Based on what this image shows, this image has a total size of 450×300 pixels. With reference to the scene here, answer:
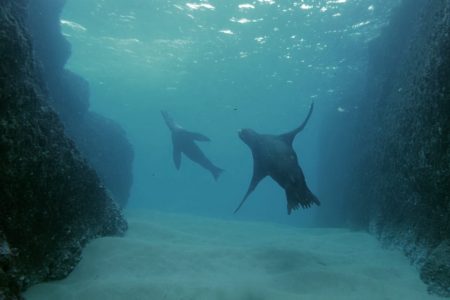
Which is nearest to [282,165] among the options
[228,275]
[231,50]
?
[228,275]

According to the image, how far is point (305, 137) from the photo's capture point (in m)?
75.8

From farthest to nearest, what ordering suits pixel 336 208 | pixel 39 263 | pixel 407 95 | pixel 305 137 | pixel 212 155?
pixel 212 155 < pixel 305 137 < pixel 336 208 < pixel 407 95 < pixel 39 263

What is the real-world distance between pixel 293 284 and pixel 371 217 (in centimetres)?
493

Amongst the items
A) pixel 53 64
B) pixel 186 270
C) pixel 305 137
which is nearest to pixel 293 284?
pixel 186 270

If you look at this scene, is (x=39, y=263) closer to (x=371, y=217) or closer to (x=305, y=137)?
(x=371, y=217)

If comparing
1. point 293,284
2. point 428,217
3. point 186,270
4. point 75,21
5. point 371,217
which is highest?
point 75,21

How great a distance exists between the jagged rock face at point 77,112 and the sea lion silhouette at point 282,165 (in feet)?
20.1

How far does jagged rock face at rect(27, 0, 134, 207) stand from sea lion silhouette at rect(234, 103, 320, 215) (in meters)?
6.13

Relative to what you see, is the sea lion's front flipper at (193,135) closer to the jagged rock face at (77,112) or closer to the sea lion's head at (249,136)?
the jagged rock face at (77,112)

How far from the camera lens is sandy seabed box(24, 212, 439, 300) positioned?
13.8ft

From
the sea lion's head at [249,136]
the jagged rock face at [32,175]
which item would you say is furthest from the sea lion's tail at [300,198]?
the jagged rock face at [32,175]

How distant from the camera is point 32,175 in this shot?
13.1 ft

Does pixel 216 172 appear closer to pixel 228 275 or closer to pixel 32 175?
pixel 228 275

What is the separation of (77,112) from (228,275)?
1237cm
